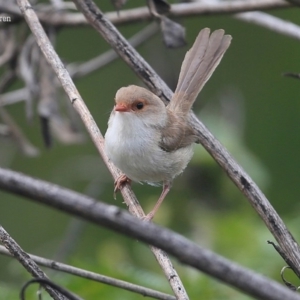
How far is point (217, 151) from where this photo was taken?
2.12 meters

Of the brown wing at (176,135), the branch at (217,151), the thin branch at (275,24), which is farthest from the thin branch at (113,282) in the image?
the thin branch at (275,24)

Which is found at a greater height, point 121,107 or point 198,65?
point 198,65

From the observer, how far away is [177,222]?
168 inches

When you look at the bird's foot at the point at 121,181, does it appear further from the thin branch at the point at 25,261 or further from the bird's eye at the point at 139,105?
the thin branch at the point at 25,261

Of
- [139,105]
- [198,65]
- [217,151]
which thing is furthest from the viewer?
[198,65]

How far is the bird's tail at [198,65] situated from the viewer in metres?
3.10

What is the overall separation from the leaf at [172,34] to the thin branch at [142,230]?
1813 millimetres

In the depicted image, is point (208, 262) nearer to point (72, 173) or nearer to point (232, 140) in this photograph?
point (232, 140)

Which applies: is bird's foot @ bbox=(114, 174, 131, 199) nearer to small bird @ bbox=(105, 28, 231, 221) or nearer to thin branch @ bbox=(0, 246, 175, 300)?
small bird @ bbox=(105, 28, 231, 221)

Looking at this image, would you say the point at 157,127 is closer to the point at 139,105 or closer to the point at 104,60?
the point at 139,105

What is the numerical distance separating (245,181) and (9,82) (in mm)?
1831

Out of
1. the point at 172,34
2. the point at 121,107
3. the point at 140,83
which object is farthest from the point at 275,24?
the point at 140,83

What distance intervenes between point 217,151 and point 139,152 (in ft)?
2.46

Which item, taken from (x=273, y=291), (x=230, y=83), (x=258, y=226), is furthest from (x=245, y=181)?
(x=230, y=83)
